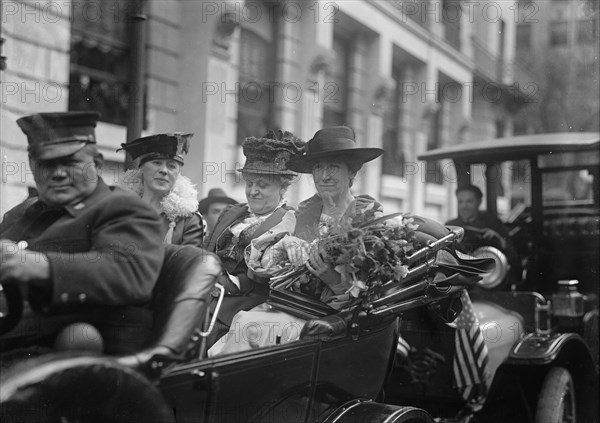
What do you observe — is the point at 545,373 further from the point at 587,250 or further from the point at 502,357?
the point at 587,250

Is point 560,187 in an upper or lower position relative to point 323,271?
upper

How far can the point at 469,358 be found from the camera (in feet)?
14.3

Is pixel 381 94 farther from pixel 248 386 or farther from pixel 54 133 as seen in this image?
pixel 54 133

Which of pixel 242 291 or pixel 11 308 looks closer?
pixel 11 308

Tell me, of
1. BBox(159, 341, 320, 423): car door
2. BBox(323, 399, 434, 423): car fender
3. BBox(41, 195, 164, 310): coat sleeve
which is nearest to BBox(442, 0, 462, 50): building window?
BBox(323, 399, 434, 423): car fender

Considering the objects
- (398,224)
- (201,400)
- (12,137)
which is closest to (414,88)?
(398,224)

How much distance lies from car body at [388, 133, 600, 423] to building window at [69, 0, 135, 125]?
2.27 metres

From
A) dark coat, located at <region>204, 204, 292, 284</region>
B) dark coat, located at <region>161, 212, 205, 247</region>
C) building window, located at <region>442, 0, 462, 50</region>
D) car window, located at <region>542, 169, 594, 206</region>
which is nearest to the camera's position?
dark coat, located at <region>204, 204, 292, 284</region>

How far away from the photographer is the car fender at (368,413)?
2.89m

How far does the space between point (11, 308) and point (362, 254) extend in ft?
4.29

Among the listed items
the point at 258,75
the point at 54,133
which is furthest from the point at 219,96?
the point at 54,133

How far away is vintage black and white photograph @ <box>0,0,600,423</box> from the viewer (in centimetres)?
214

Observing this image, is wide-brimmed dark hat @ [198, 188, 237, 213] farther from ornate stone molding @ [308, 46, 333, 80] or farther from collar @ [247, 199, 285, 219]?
collar @ [247, 199, 285, 219]

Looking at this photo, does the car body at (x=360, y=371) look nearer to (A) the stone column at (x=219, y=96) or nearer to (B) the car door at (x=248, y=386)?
(B) the car door at (x=248, y=386)
